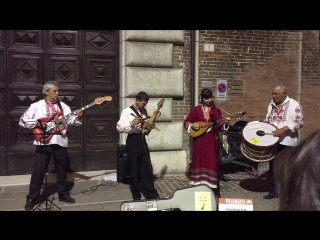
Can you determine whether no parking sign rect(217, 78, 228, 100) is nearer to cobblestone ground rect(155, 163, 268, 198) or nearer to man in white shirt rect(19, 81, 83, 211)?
cobblestone ground rect(155, 163, 268, 198)

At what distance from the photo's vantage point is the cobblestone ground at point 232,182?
22.0 feet

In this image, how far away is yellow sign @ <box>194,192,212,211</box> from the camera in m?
3.51

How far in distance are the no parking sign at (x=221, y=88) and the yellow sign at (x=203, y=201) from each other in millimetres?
4996

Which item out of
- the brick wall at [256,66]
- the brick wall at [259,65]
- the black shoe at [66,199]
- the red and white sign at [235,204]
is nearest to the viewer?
the red and white sign at [235,204]

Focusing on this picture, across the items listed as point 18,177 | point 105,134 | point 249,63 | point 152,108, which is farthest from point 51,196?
point 249,63

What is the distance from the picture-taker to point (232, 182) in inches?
286

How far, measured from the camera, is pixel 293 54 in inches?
350

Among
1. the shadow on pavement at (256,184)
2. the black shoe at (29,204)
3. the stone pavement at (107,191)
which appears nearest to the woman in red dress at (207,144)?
the stone pavement at (107,191)

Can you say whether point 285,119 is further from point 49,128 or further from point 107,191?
point 49,128

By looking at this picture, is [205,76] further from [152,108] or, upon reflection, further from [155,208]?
[155,208]

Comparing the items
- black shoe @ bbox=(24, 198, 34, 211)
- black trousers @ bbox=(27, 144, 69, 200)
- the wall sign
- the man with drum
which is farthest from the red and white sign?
the wall sign

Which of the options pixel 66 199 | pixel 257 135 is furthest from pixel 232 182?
pixel 66 199

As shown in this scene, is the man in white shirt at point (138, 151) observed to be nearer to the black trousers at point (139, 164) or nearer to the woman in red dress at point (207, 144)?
the black trousers at point (139, 164)

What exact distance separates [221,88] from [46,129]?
14.5 ft
